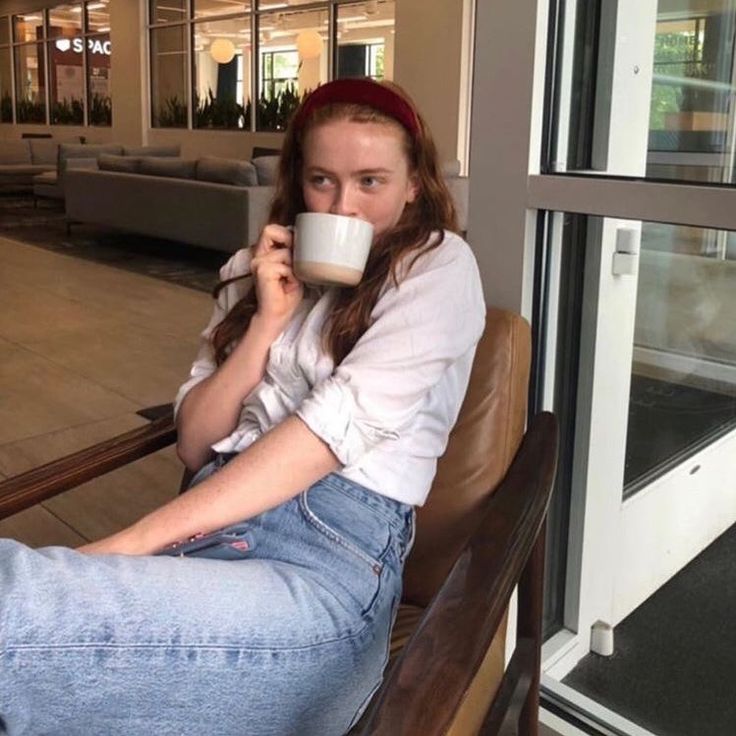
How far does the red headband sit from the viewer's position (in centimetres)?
125

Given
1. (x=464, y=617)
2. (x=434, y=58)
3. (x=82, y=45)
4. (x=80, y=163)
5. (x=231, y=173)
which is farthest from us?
(x=82, y=45)

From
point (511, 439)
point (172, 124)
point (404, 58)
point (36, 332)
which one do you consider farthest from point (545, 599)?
point (172, 124)

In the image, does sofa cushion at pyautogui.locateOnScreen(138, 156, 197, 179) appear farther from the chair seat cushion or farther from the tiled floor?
the chair seat cushion

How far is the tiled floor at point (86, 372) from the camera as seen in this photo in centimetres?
271

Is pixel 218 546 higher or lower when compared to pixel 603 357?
lower

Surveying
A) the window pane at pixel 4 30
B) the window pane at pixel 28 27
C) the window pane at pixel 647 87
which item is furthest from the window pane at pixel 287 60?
the window pane at pixel 647 87

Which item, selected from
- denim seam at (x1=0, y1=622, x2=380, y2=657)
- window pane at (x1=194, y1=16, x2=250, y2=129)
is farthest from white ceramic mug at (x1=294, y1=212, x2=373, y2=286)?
window pane at (x1=194, y1=16, x2=250, y2=129)

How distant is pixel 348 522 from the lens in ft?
3.70

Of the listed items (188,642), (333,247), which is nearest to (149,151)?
(333,247)

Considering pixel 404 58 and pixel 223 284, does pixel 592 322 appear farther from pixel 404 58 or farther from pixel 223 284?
pixel 404 58

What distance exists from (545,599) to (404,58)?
27.0ft

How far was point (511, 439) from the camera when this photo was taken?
1381 millimetres

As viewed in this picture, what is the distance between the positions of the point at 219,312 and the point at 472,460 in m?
0.48

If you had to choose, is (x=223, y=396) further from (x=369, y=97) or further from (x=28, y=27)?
(x=28, y=27)
